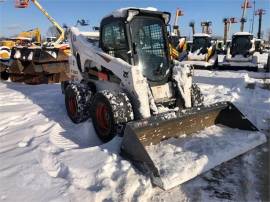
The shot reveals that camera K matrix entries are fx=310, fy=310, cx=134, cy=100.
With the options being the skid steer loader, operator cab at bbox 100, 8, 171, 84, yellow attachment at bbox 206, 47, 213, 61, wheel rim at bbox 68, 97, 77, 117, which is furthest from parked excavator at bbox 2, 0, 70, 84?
yellow attachment at bbox 206, 47, 213, 61

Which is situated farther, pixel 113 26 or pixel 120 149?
pixel 113 26

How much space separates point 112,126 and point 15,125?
2.51 m

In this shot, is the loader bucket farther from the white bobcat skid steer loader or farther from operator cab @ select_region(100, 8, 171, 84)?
the white bobcat skid steer loader

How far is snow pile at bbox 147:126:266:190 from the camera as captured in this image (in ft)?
12.9

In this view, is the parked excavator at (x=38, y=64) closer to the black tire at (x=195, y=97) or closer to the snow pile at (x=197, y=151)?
the black tire at (x=195, y=97)

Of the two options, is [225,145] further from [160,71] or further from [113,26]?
[113,26]

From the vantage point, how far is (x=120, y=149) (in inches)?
174

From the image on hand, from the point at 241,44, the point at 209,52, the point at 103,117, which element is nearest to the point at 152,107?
the point at 103,117

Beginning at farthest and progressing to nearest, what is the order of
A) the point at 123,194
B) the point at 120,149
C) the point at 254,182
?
1. the point at 120,149
2. the point at 254,182
3. the point at 123,194

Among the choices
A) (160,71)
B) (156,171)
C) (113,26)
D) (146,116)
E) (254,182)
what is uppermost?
(113,26)

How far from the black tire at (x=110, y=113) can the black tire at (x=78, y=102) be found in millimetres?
856

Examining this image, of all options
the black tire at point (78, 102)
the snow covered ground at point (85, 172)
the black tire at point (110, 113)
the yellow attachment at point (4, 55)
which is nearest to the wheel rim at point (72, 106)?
the black tire at point (78, 102)

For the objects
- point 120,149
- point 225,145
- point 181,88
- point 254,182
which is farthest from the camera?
point 181,88

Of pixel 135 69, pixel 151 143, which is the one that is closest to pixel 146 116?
→ pixel 151 143
